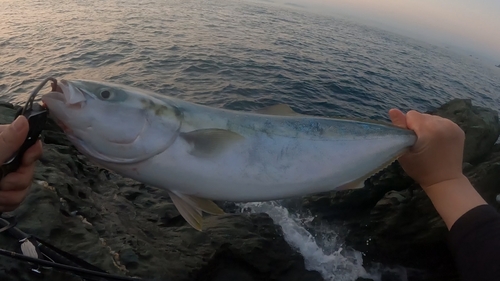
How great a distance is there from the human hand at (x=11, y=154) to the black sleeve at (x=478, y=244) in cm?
318

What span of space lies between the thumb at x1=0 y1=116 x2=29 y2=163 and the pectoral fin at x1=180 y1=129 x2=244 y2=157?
1.04m

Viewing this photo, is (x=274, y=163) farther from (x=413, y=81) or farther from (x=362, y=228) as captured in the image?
(x=413, y=81)

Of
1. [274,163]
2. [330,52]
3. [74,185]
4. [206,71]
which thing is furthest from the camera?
[330,52]

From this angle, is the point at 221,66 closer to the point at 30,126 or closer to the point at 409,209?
the point at 409,209

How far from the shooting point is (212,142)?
2.50 meters

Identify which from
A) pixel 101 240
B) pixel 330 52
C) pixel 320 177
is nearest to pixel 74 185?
pixel 101 240

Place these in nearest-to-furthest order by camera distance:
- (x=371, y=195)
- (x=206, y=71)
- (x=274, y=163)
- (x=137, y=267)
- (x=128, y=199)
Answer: (x=274, y=163) → (x=137, y=267) → (x=128, y=199) → (x=371, y=195) → (x=206, y=71)

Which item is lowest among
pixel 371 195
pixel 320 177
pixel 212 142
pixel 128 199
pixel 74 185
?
pixel 128 199

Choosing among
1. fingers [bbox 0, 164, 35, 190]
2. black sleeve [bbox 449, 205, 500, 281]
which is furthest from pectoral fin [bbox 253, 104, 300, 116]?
fingers [bbox 0, 164, 35, 190]

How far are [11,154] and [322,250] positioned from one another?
20.0 feet

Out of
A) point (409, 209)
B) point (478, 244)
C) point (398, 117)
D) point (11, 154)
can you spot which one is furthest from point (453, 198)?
point (409, 209)

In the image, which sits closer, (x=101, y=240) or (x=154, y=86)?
(x=101, y=240)

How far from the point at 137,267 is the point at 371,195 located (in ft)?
18.1

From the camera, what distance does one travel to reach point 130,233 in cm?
530
